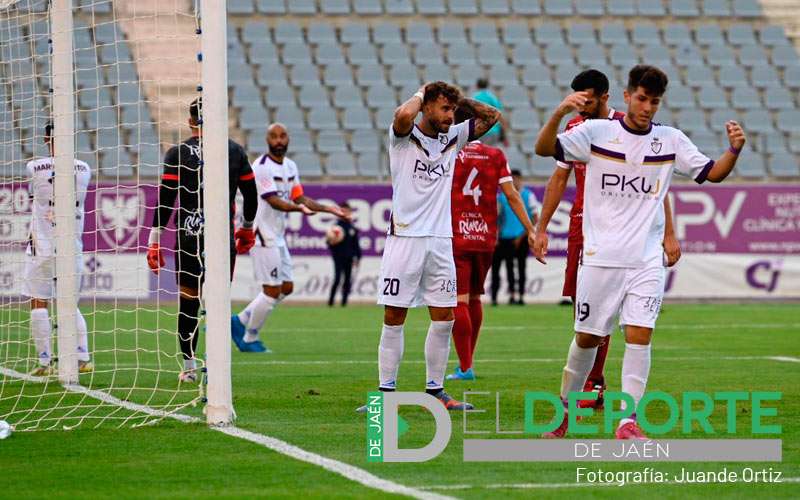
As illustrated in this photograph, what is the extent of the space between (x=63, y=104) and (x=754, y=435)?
19.8ft

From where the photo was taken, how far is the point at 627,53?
3141 centimetres

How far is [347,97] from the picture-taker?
96.4 feet

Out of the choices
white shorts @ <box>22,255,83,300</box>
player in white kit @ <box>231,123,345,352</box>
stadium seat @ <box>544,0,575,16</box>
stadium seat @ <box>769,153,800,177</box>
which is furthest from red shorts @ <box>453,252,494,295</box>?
stadium seat @ <box>544,0,575,16</box>

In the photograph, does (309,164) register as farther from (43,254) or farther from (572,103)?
(572,103)

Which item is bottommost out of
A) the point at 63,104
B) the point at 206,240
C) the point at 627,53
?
the point at 206,240

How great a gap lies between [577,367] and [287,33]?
2421 centimetres

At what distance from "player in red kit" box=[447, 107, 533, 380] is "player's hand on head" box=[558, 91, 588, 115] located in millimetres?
3799

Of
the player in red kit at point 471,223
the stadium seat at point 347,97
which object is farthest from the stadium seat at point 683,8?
the player in red kit at point 471,223

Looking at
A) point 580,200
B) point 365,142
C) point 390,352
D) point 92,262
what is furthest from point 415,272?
point 365,142

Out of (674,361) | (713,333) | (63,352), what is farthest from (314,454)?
(713,333)

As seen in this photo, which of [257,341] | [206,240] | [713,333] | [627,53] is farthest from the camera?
[627,53]

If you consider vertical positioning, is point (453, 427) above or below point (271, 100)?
below

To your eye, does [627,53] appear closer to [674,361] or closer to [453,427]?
[674,361]

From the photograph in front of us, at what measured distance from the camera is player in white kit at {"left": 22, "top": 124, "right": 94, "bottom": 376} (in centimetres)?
1166
